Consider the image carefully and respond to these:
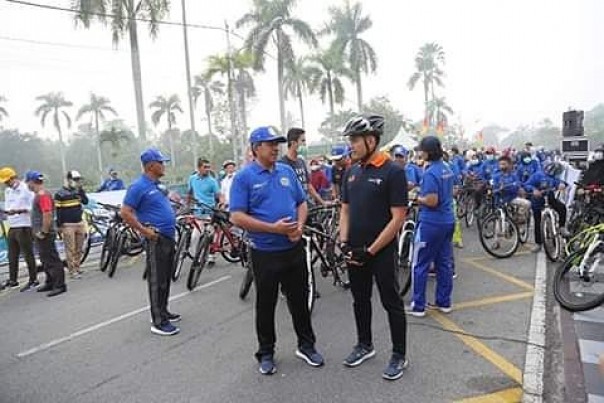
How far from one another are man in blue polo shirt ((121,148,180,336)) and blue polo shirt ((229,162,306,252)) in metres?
1.49

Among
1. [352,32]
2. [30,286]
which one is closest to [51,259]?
[30,286]

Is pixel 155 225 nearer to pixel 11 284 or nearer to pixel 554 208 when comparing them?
pixel 11 284

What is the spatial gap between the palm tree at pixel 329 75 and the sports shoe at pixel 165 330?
102ft

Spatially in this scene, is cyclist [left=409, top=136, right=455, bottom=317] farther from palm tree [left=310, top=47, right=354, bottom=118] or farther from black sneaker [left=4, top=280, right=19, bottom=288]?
palm tree [left=310, top=47, right=354, bottom=118]

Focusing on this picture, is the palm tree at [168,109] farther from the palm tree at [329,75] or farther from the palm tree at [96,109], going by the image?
the palm tree at [329,75]

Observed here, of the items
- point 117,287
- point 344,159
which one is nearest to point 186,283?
point 117,287

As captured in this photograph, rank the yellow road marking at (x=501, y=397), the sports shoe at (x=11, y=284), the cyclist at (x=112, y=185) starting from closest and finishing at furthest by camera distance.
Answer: the yellow road marking at (x=501, y=397) → the sports shoe at (x=11, y=284) → the cyclist at (x=112, y=185)

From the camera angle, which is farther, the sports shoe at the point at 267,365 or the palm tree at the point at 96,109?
the palm tree at the point at 96,109

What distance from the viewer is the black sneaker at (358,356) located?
3.90 meters

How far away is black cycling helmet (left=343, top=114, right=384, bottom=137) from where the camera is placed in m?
3.61

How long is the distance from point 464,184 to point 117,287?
8.14m

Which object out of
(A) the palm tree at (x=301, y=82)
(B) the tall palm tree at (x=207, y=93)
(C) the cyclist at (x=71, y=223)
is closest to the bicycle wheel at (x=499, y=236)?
(C) the cyclist at (x=71, y=223)

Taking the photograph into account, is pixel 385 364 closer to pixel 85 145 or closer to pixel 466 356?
pixel 466 356

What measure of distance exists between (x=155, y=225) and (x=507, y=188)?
618cm
